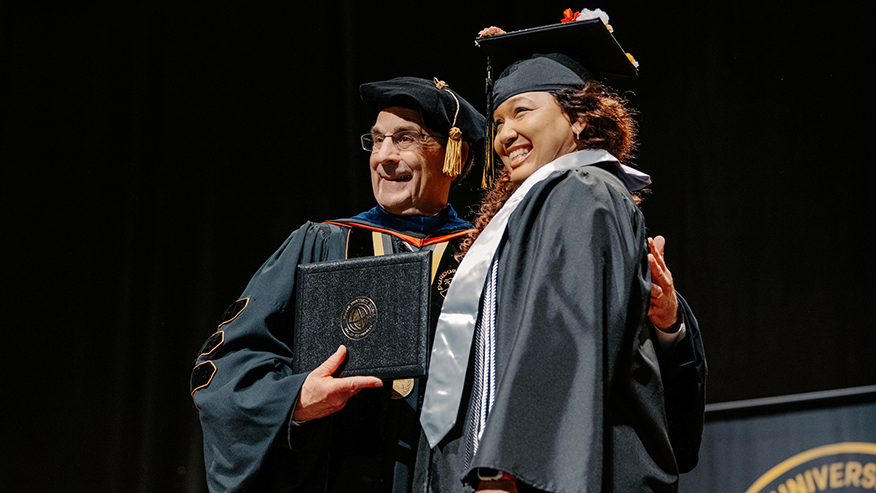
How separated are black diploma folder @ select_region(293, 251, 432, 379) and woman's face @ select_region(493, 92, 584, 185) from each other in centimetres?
32

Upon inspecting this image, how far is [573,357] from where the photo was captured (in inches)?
56.0

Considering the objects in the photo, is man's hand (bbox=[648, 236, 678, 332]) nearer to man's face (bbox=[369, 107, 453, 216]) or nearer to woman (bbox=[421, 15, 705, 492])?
woman (bbox=[421, 15, 705, 492])

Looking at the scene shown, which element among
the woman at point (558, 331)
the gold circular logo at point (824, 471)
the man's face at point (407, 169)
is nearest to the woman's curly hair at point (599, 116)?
the woman at point (558, 331)

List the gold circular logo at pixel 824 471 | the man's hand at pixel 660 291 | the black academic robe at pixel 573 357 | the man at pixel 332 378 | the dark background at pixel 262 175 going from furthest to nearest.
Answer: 1. the dark background at pixel 262 175
2. the gold circular logo at pixel 824 471
3. the man at pixel 332 378
4. the man's hand at pixel 660 291
5. the black academic robe at pixel 573 357

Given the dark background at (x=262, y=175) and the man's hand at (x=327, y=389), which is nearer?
the man's hand at (x=327, y=389)

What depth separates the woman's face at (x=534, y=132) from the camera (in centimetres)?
187

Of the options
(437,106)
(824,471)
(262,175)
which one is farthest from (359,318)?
(262,175)

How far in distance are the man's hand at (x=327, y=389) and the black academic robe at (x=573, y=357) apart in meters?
0.25

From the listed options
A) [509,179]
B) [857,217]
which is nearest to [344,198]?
[509,179]

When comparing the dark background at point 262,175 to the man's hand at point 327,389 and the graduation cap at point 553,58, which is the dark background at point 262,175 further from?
the man's hand at point 327,389

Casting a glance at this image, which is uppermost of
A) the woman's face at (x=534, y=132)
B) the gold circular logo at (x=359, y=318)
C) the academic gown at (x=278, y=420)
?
the woman's face at (x=534, y=132)

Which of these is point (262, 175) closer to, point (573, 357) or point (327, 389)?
point (327, 389)

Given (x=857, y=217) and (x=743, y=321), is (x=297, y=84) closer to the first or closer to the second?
(x=743, y=321)

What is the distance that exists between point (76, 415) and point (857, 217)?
334 cm
